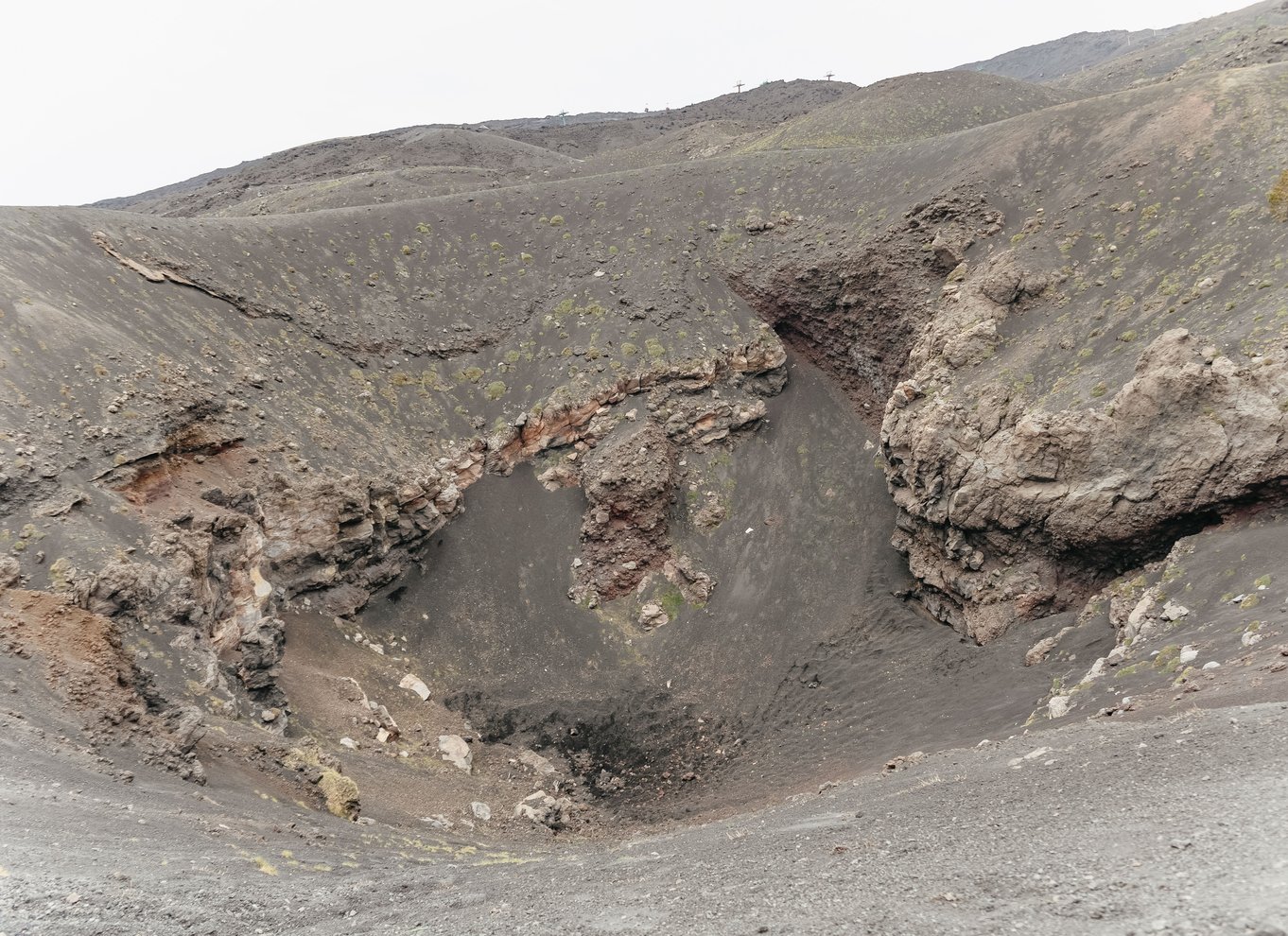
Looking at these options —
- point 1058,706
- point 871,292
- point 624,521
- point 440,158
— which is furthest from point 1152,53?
point 1058,706

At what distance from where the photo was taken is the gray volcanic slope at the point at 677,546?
37.1 feet

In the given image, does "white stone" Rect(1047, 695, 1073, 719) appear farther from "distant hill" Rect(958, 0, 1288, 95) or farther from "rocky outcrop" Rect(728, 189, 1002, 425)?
"distant hill" Rect(958, 0, 1288, 95)

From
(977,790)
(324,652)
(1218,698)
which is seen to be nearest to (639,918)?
(977,790)

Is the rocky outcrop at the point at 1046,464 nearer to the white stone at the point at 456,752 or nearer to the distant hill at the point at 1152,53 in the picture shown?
the white stone at the point at 456,752

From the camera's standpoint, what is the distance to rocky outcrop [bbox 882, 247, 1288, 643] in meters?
20.2

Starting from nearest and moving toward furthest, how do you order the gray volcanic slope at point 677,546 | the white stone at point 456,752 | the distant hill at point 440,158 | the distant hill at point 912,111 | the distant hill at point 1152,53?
the gray volcanic slope at point 677,546
the white stone at point 456,752
the distant hill at point 1152,53
the distant hill at point 440,158
the distant hill at point 912,111

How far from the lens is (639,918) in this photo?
10.5 m

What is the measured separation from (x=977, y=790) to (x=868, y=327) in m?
26.4

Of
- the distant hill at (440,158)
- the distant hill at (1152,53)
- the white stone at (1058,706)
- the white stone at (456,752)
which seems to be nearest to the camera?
the white stone at (1058,706)

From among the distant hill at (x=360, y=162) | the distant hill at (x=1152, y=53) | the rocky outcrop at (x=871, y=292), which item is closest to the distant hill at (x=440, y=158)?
the distant hill at (x=360, y=162)

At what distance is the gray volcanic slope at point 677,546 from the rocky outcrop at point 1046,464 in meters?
0.12

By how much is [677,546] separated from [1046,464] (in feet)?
49.0

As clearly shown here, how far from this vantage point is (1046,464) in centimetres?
2388

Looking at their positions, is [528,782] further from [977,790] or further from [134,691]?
[977,790]
